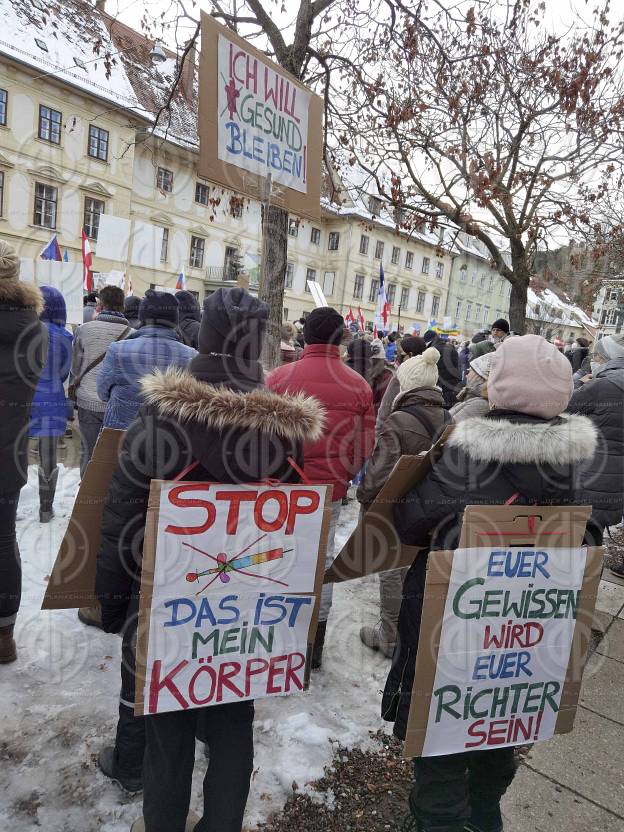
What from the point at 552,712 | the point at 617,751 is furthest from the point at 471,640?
the point at 617,751

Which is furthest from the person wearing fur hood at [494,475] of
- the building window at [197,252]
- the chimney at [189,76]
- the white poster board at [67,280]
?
the building window at [197,252]

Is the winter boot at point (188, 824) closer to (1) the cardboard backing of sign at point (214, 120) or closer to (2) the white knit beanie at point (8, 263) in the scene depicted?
(2) the white knit beanie at point (8, 263)

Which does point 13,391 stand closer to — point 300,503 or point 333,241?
point 300,503

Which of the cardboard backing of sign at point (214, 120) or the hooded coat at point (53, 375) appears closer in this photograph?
the cardboard backing of sign at point (214, 120)

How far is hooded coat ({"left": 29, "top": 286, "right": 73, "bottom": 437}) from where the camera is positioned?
4078 mm

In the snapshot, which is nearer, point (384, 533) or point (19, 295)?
point (384, 533)

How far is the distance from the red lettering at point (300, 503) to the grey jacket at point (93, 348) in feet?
9.13

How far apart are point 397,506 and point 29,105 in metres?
26.3

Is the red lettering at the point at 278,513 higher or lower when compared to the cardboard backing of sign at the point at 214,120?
lower

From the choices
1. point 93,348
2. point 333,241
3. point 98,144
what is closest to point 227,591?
point 93,348

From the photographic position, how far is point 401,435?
3.15 metres

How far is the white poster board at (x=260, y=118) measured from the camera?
2.92 metres

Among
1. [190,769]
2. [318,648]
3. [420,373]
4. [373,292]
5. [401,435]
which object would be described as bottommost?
[318,648]

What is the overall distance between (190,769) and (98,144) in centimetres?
2826
